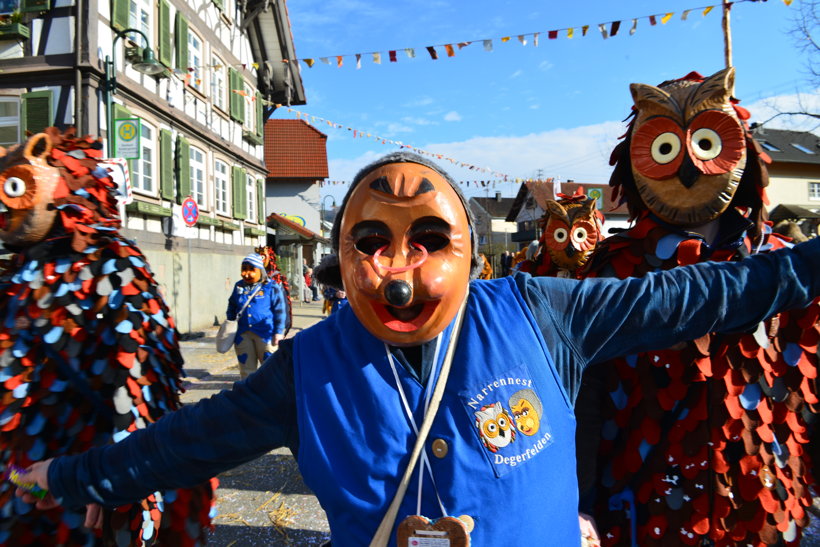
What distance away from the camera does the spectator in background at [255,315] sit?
19.4 ft

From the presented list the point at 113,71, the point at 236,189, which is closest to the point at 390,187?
the point at 113,71

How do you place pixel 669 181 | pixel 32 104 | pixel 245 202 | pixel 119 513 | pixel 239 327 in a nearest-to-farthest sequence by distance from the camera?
pixel 669 181 → pixel 119 513 → pixel 239 327 → pixel 32 104 → pixel 245 202

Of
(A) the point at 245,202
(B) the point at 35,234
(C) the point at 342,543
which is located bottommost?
(C) the point at 342,543

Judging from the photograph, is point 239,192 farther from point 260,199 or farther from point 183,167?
point 183,167

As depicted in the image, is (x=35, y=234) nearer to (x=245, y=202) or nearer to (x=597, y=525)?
(x=597, y=525)

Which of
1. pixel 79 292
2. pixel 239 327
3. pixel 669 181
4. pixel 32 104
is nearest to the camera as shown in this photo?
pixel 669 181

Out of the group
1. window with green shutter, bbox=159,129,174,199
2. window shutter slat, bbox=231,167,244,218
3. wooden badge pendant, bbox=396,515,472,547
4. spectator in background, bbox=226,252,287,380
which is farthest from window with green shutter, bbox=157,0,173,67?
wooden badge pendant, bbox=396,515,472,547

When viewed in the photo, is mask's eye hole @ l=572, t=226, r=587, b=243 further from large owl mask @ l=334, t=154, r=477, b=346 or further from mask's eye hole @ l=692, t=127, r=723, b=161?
large owl mask @ l=334, t=154, r=477, b=346

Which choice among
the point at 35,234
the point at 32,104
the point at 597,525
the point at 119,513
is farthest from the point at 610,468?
the point at 32,104

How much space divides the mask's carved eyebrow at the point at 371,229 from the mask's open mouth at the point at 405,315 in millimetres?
163

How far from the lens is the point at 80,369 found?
203 cm

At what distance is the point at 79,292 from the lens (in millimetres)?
2045

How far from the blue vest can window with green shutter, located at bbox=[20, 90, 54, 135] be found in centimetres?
942

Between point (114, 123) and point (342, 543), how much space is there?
30.1ft
